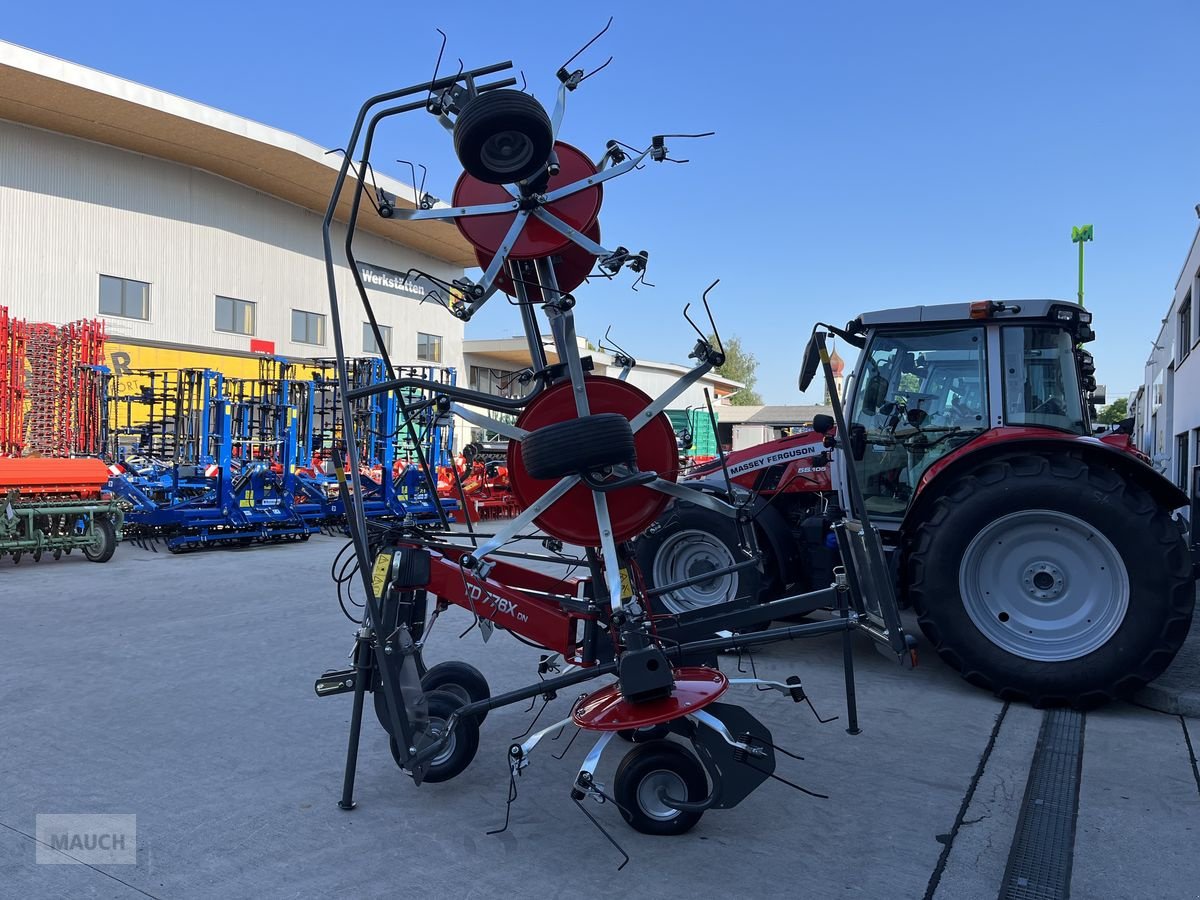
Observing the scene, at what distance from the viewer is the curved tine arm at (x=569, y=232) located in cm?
379

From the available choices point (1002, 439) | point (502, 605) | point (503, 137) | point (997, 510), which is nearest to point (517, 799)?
point (502, 605)

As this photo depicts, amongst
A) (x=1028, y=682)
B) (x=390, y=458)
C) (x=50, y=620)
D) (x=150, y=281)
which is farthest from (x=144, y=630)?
(x=150, y=281)

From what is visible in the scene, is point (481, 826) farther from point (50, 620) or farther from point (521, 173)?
point (50, 620)

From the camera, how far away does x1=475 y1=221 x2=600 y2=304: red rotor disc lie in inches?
158

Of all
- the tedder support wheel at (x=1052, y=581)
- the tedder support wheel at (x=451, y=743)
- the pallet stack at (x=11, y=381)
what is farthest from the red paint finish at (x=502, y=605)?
the pallet stack at (x=11, y=381)

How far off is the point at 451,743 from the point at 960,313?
13.0ft

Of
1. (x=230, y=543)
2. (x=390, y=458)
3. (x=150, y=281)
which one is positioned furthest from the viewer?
(x=150, y=281)

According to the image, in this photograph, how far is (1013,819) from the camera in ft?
11.2

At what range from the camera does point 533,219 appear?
3.85 meters

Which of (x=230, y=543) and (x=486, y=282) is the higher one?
(x=486, y=282)

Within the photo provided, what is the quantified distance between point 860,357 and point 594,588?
2.92 metres

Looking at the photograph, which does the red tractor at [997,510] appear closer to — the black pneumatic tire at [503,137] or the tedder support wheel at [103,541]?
the black pneumatic tire at [503,137]

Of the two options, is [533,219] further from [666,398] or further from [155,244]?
[155,244]

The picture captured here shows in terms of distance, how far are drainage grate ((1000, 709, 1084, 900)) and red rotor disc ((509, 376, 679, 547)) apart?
1.77 meters
